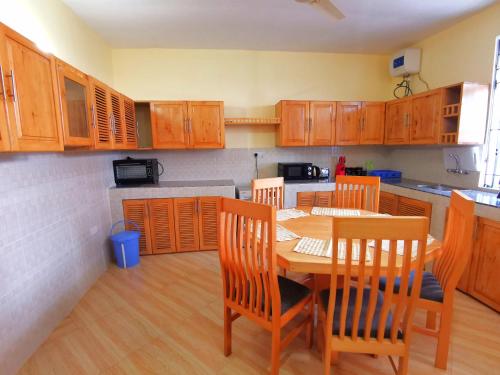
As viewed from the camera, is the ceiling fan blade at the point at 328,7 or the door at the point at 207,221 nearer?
the ceiling fan blade at the point at 328,7

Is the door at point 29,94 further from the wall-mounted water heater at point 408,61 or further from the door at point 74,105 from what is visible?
the wall-mounted water heater at point 408,61

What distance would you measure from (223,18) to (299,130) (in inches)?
65.4

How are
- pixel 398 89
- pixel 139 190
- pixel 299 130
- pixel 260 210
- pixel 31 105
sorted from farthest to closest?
pixel 398 89
pixel 299 130
pixel 139 190
pixel 31 105
pixel 260 210

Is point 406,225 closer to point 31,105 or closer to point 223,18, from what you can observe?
point 31,105

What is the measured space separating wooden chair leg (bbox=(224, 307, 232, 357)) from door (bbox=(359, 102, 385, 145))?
3103mm

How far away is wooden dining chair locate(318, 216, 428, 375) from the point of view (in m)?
1.01

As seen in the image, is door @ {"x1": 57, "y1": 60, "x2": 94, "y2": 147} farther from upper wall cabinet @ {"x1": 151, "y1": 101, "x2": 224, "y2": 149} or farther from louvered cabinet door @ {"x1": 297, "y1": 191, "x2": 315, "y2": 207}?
louvered cabinet door @ {"x1": 297, "y1": 191, "x2": 315, "y2": 207}

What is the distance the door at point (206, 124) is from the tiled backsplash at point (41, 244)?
1.23 m

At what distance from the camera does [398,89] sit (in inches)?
149

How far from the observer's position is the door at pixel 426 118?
2.77m


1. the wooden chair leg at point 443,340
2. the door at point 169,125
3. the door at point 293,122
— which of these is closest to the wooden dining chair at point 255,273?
the wooden chair leg at point 443,340

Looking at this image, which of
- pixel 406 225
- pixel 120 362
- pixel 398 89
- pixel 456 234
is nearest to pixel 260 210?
pixel 406 225

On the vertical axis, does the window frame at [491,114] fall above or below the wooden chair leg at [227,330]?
above

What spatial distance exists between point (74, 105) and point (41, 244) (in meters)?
1.07
